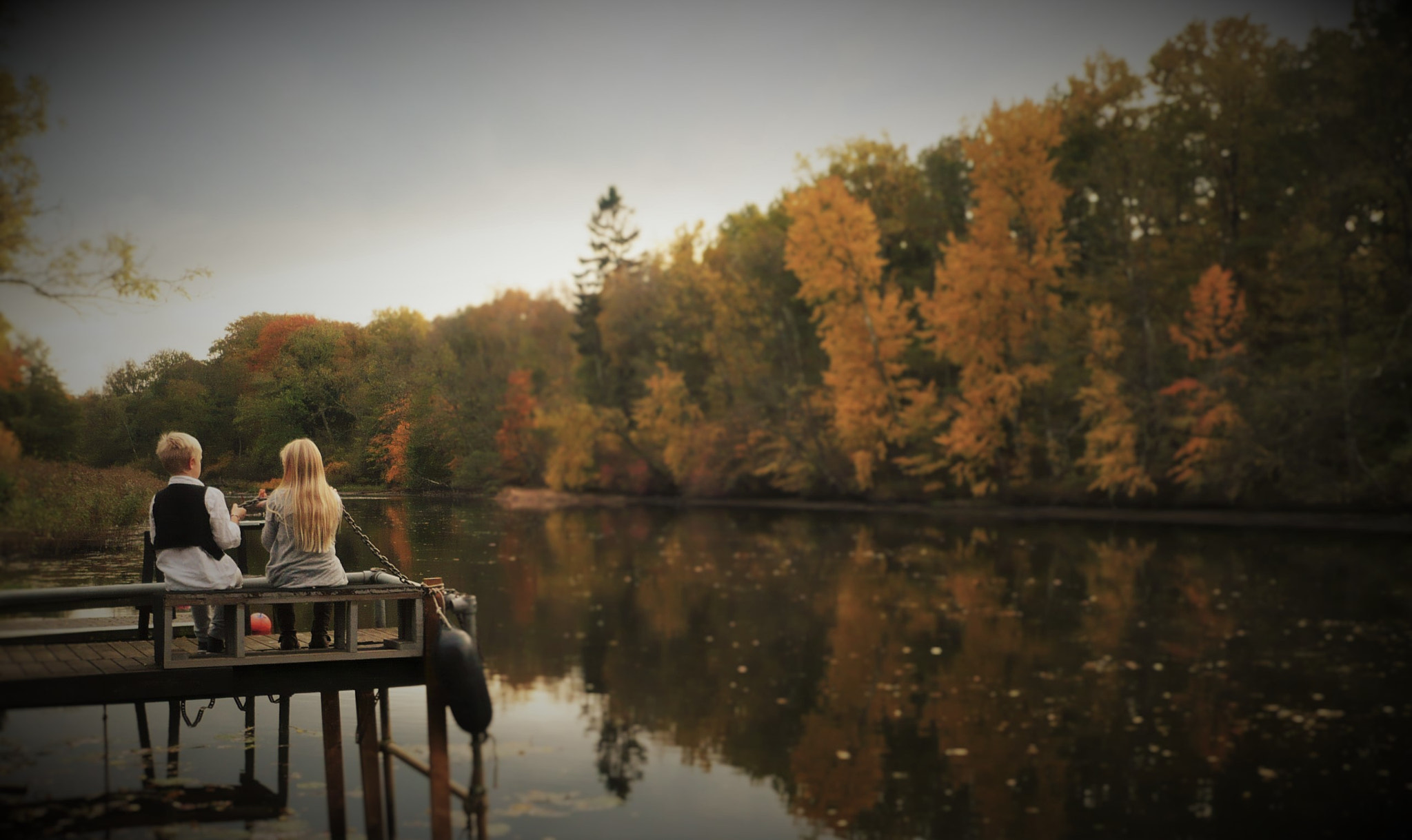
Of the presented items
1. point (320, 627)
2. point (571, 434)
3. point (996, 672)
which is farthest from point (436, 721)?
point (571, 434)

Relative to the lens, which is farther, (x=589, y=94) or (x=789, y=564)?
(x=589, y=94)

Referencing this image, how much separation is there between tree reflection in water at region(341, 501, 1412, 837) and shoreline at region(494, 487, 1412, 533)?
1958 mm

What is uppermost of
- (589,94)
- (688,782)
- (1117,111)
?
(589,94)

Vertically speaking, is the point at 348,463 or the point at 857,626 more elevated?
the point at 348,463

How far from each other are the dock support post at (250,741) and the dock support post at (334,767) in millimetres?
1434

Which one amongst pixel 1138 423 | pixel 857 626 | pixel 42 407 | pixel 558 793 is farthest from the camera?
pixel 1138 423

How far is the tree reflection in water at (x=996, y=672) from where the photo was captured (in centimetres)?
1377

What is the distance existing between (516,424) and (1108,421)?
29.6 meters

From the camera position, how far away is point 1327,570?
26.7 meters

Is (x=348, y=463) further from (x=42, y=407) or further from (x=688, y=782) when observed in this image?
(x=688, y=782)

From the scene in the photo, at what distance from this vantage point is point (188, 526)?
6652mm

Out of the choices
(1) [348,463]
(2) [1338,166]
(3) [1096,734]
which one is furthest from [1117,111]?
(1) [348,463]

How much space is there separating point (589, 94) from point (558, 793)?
47.4 metres

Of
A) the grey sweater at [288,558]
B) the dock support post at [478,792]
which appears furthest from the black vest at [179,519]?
the dock support post at [478,792]
